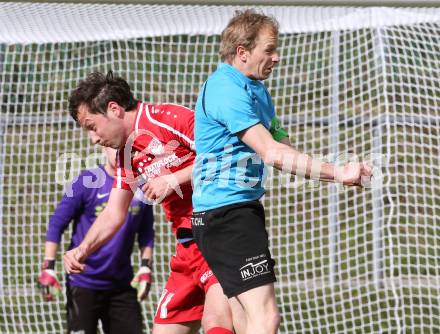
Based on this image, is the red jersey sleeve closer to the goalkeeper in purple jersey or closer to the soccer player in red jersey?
the soccer player in red jersey

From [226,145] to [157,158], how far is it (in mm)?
734

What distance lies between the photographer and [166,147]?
439 centimetres

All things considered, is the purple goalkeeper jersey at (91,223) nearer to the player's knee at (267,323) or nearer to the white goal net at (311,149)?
the white goal net at (311,149)

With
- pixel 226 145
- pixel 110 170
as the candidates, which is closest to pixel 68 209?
pixel 110 170

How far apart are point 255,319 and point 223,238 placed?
14.2 inches

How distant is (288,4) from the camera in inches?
204

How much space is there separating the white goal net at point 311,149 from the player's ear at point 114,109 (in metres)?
2.68

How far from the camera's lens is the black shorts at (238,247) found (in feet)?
12.0

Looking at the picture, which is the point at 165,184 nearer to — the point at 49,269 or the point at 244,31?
the point at 244,31

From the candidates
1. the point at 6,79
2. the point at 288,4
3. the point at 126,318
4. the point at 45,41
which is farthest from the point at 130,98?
the point at 6,79

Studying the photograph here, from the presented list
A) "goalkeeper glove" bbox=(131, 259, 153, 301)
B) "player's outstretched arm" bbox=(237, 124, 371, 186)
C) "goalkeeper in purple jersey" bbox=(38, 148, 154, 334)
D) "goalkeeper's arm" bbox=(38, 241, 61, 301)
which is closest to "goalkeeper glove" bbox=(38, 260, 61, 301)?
"goalkeeper's arm" bbox=(38, 241, 61, 301)

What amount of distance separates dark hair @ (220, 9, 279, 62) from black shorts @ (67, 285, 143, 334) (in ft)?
7.71

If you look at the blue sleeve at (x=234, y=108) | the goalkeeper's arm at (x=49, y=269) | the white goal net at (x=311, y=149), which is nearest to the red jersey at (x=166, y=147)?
the blue sleeve at (x=234, y=108)

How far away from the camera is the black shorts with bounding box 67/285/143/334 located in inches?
224
